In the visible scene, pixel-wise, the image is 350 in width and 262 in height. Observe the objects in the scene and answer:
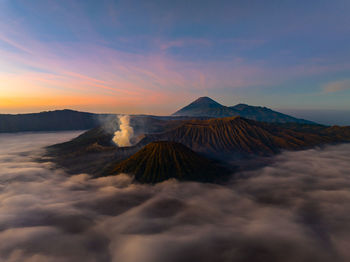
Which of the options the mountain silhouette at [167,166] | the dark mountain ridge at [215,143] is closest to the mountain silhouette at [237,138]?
the dark mountain ridge at [215,143]

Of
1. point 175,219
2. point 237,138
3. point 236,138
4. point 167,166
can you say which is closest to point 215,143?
point 236,138

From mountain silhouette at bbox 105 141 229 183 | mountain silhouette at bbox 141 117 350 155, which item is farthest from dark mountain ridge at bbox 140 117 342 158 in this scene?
mountain silhouette at bbox 105 141 229 183

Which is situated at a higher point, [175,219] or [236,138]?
[236,138]

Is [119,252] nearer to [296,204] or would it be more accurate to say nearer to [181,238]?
[181,238]

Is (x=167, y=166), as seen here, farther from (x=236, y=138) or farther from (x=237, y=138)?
(x=237, y=138)

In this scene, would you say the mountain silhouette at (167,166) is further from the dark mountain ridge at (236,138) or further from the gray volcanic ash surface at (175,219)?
the dark mountain ridge at (236,138)

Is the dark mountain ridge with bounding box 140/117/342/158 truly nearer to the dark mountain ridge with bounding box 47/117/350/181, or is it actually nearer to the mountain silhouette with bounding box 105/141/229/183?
the dark mountain ridge with bounding box 47/117/350/181

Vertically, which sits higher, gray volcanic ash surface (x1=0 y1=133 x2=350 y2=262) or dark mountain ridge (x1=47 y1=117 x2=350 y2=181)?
dark mountain ridge (x1=47 y1=117 x2=350 y2=181)
